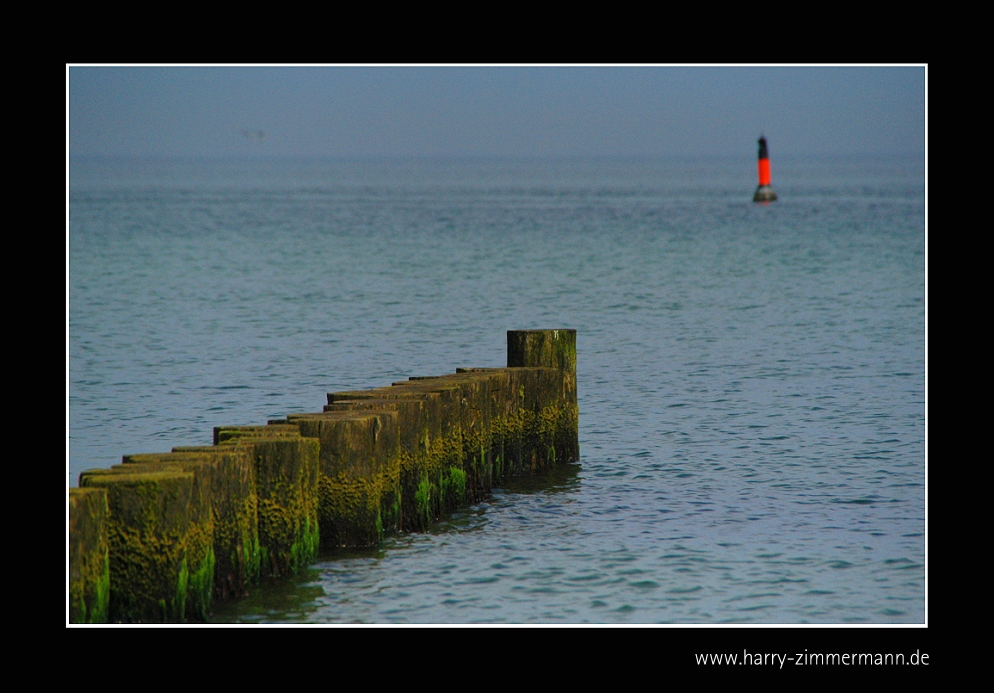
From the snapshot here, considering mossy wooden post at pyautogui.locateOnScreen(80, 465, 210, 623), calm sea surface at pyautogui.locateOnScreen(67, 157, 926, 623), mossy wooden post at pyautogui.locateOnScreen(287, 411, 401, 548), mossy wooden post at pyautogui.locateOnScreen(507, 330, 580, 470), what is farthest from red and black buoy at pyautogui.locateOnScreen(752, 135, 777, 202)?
mossy wooden post at pyautogui.locateOnScreen(80, 465, 210, 623)

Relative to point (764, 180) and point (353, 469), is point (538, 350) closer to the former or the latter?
point (353, 469)

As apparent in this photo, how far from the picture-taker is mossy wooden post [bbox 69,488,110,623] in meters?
6.20

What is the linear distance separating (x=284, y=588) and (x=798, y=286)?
2810 cm

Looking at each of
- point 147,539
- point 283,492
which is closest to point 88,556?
point 147,539

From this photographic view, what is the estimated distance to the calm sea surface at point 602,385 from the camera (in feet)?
27.3

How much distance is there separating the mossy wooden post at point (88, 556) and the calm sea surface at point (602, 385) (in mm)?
1065

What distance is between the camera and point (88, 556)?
6309 mm

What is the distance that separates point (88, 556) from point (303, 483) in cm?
177

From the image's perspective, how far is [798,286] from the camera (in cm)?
3444

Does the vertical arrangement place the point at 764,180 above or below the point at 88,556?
above
